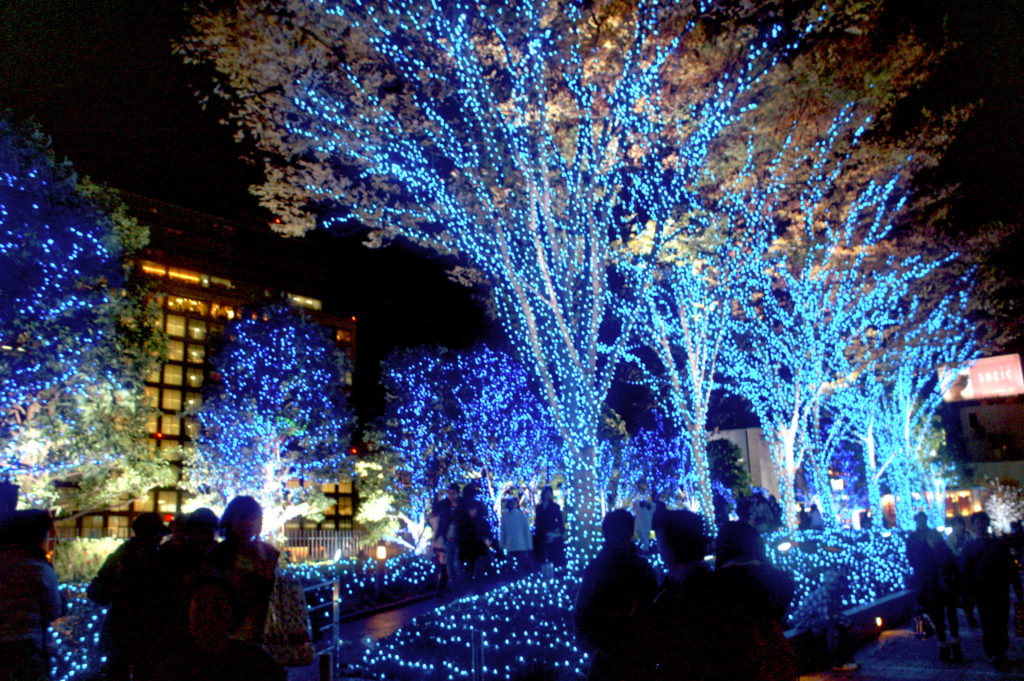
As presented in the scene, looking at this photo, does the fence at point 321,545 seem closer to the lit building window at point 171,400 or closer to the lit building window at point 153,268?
the lit building window at point 171,400

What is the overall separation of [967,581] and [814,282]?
5725 mm

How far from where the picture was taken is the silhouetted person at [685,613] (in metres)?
2.95

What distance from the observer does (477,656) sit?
606cm

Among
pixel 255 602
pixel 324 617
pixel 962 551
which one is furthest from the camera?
pixel 324 617

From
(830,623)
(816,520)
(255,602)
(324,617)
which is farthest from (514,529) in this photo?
(816,520)

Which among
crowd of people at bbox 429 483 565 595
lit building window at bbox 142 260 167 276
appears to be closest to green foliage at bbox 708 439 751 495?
crowd of people at bbox 429 483 565 595

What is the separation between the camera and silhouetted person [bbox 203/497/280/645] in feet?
9.63

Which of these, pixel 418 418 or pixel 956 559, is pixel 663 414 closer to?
pixel 418 418

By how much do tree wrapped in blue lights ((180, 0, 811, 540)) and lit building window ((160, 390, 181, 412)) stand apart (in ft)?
93.7

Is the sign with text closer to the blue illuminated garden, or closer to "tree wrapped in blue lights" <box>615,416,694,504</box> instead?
"tree wrapped in blue lights" <box>615,416,694,504</box>

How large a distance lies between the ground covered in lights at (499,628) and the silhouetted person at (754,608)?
3056 millimetres

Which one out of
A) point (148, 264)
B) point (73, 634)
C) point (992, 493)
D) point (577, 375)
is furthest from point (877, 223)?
point (148, 264)

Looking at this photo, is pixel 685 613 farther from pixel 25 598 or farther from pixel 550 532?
pixel 550 532

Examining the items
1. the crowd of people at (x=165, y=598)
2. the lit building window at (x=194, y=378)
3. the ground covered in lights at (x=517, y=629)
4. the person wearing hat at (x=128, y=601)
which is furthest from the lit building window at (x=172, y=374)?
the person wearing hat at (x=128, y=601)
